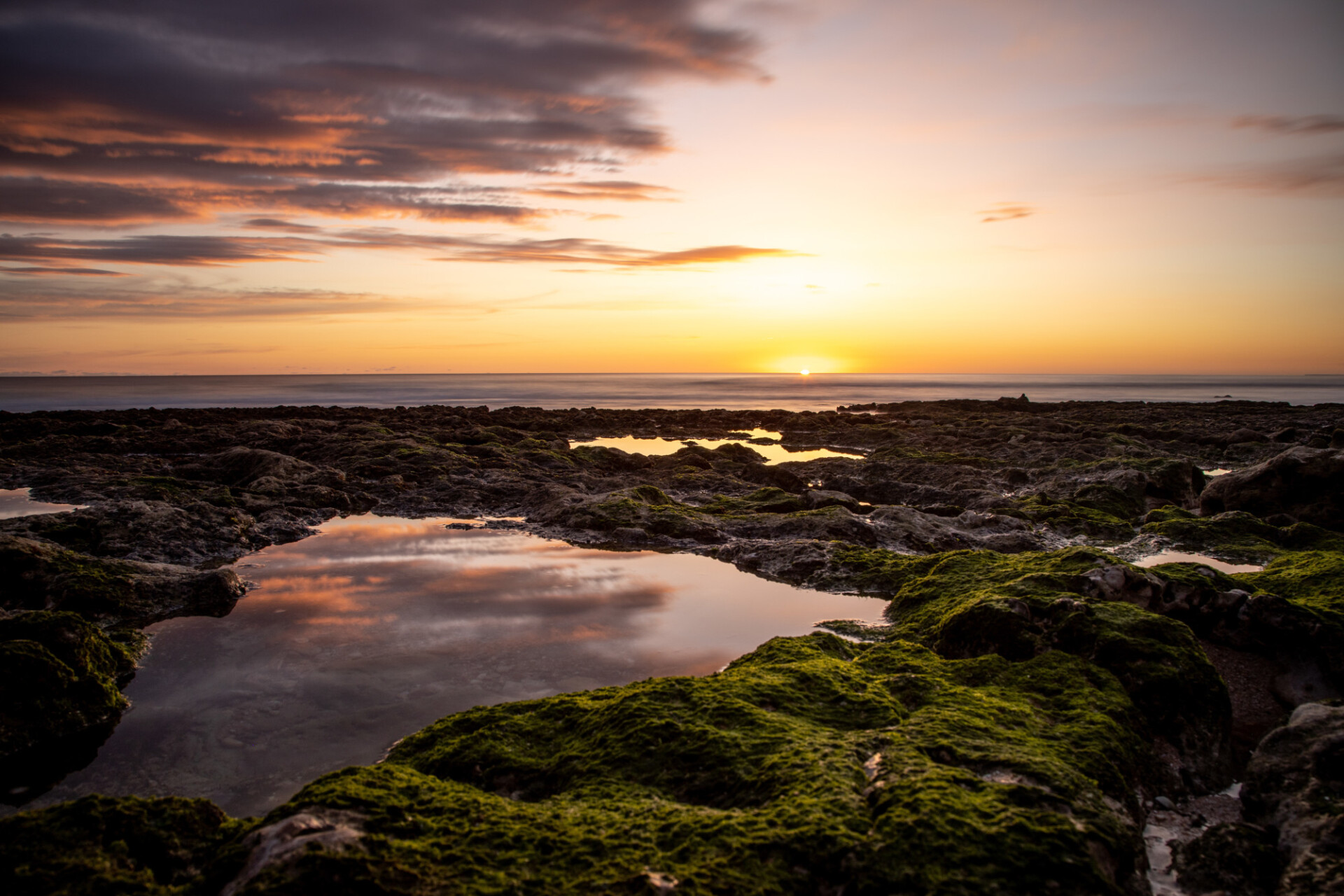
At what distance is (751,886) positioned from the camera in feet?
13.3

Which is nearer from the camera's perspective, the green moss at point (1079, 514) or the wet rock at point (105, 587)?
the wet rock at point (105, 587)

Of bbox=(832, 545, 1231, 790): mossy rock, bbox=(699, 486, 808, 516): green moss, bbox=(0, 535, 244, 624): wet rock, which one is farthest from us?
bbox=(699, 486, 808, 516): green moss

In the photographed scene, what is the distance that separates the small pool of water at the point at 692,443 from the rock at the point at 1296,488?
54.6ft

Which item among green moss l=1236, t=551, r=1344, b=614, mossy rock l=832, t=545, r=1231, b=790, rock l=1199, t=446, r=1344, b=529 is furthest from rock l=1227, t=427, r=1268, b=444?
mossy rock l=832, t=545, r=1231, b=790

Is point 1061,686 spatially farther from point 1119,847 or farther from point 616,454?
point 616,454

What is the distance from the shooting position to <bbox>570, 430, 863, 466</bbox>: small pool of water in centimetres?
3262

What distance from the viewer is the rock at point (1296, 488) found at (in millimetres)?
14625

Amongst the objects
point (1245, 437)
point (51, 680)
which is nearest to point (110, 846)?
point (51, 680)

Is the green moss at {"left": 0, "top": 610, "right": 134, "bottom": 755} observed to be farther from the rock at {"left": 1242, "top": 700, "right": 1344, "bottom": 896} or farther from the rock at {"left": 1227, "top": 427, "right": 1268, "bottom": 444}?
the rock at {"left": 1227, "top": 427, "right": 1268, "bottom": 444}

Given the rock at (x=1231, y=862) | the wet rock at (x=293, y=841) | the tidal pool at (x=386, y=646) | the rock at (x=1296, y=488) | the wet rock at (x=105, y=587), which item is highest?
the rock at (x=1296, y=488)

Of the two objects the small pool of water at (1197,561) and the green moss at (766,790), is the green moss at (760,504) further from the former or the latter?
the green moss at (766,790)

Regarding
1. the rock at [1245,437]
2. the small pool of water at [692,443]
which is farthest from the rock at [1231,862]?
the rock at [1245,437]

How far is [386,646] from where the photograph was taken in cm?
929

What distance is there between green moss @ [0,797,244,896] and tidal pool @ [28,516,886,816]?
52.4 inches
